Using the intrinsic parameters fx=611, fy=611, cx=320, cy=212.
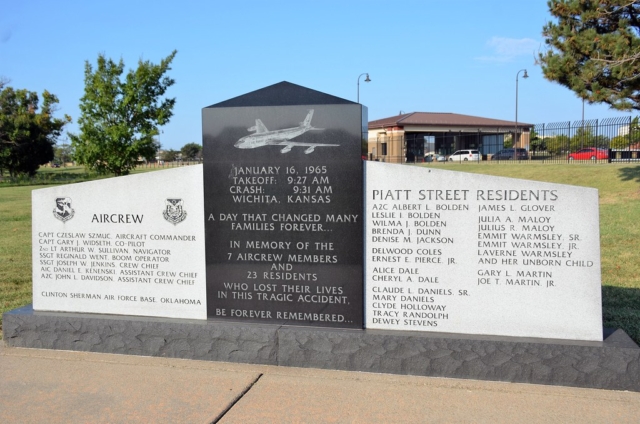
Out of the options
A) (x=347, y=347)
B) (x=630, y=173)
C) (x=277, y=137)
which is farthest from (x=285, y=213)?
(x=630, y=173)

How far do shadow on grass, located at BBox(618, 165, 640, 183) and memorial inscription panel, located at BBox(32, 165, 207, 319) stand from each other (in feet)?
60.2

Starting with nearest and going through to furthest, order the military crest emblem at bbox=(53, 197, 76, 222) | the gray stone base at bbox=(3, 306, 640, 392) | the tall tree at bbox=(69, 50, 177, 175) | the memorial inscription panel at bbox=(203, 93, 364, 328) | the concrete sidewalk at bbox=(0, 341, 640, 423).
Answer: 1. the concrete sidewalk at bbox=(0, 341, 640, 423)
2. the gray stone base at bbox=(3, 306, 640, 392)
3. the memorial inscription panel at bbox=(203, 93, 364, 328)
4. the military crest emblem at bbox=(53, 197, 76, 222)
5. the tall tree at bbox=(69, 50, 177, 175)

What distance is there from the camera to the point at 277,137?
4906 mm

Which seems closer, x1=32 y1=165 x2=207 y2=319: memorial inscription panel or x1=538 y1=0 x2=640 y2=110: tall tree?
x1=32 y1=165 x2=207 y2=319: memorial inscription panel

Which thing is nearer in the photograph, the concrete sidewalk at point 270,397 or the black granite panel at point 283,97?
the concrete sidewalk at point 270,397

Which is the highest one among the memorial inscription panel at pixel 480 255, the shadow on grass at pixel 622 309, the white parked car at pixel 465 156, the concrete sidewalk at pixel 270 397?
the white parked car at pixel 465 156

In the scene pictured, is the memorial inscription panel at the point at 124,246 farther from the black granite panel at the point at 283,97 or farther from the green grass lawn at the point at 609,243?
the green grass lawn at the point at 609,243

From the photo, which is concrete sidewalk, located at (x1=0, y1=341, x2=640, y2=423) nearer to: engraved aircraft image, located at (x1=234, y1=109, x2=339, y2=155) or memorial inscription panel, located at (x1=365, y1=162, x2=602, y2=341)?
memorial inscription panel, located at (x1=365, y1=162, x2=602, y2=341)

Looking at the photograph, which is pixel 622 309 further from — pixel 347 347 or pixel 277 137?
pixel 277 137

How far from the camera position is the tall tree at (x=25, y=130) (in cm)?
4938

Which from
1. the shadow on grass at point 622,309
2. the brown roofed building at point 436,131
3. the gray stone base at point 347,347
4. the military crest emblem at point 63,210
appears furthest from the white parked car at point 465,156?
the gray stone base at point 347,347

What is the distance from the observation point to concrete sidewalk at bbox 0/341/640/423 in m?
3.84

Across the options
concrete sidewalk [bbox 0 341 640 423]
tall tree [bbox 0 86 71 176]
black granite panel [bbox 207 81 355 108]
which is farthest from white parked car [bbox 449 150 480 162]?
concrete sidewalk [bbox 0 341 640 423]

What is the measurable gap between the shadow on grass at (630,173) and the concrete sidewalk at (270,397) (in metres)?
17.9
